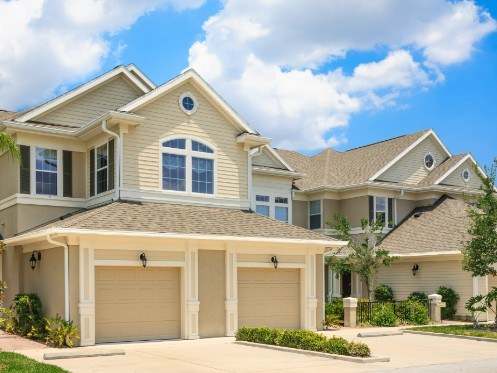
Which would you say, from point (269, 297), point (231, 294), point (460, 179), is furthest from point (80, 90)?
point (460, 179)

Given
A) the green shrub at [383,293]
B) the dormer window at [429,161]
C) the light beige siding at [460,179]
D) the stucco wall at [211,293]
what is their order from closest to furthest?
the stucco wall at [211,293] → the green shrub at [383,293] → the light beige siding at [460,179] → the dormer window at [429,161]

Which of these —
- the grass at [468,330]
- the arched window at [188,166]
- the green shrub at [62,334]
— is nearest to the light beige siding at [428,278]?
the grass at [468,330]

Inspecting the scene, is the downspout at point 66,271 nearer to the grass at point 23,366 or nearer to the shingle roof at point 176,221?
the shingle roof at point 176,221

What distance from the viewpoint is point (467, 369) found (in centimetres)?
1359

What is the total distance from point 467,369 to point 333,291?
18362mm

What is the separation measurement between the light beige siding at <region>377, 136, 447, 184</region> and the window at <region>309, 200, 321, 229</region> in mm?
3416

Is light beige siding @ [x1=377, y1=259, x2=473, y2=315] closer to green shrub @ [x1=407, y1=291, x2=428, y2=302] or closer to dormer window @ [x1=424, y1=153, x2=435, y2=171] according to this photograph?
green shrub @ [x1=407, y1=291, x2=428, y2=302]

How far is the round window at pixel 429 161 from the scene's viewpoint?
3422 cm

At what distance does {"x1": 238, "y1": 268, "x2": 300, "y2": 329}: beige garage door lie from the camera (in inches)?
841

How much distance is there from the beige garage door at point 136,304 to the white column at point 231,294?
1527 mm

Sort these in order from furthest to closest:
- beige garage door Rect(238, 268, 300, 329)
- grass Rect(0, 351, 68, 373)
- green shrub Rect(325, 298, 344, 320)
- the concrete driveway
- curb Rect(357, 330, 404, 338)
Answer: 1. green shrub Rect(325, 298, 344, 320)
2. beige garage door Rect(238, 268, 300, 329)
3. curb Rect(357, 330, 404, 338)
4. the concrete driveway
5. grass Rect(0, 351, 68, 373)

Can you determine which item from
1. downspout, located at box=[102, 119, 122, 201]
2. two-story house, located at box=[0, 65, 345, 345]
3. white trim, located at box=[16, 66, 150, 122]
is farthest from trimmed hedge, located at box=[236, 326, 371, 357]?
white trim, located at box=[16, 66, 150, 122]

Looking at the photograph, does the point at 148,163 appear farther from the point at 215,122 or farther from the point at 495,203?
the point at 495,203

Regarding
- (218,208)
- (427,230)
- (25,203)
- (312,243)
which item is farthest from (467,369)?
(427,230)
